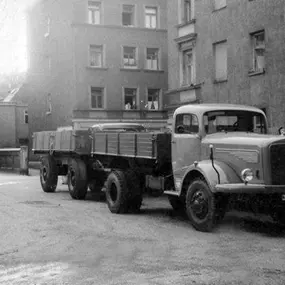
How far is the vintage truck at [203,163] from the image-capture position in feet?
32.0

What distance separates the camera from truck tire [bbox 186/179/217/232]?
1010 cm

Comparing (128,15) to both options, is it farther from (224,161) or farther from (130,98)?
(224,161)

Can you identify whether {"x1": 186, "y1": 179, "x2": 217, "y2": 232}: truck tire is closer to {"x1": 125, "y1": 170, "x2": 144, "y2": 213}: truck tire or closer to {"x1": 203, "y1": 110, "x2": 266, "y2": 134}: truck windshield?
{"x1": 203, "y1": 110, "x2": 266, "y2": 134}: truck windshield

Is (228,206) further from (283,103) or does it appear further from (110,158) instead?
(283,103)

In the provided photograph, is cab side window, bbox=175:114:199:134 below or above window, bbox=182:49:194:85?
below

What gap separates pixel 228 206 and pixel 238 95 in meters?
14.3

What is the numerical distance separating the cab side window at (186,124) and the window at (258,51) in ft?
39.4

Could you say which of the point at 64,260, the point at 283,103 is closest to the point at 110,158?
the point at 64,260

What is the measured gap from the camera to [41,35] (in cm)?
4766

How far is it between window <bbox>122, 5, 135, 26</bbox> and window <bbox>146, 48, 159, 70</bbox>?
216cm

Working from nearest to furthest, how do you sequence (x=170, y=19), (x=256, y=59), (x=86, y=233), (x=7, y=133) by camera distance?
(x=86, y=233) < (x=256, y=59) < (x=170, y=19) < (x=7, y=133)

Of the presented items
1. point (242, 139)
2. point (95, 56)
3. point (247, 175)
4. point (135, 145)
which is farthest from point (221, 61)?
point (95, 56)

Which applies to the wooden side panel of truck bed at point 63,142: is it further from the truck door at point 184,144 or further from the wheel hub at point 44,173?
the truck door at point 184,144

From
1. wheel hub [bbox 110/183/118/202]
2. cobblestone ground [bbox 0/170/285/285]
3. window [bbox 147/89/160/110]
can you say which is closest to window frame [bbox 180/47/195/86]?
wheel hub [bbox 110/183/118/202]
